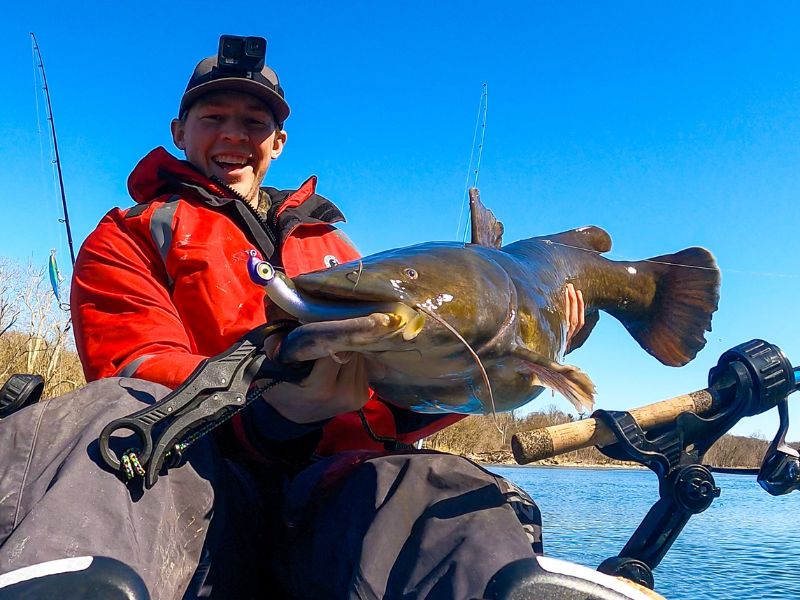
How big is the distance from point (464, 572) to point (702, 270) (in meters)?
2.27

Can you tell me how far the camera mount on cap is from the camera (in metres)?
2.71

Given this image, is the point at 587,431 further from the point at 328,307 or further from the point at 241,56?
the point at 241,56

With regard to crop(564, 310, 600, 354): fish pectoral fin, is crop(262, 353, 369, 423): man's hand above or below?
below

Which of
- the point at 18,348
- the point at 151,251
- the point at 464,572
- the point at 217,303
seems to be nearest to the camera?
the point at 464,572

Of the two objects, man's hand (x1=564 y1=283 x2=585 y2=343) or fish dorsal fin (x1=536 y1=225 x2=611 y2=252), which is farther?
fish dorsal fin (x1=536 y1=225 x2=611 y2=252)

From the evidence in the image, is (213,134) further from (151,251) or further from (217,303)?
(217,303)

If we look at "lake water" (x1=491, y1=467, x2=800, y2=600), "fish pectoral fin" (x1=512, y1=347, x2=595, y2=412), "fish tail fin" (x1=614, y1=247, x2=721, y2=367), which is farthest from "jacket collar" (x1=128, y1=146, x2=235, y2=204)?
"lake water" (x1=491, y1=467, x2=800, y2=600)

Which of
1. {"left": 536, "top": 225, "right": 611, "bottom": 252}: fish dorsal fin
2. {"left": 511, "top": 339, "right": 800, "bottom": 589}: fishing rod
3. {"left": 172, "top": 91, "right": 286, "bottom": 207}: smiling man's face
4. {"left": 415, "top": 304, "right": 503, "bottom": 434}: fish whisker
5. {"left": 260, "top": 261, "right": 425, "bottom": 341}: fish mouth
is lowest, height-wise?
{"left": 511, "top": 339, "right": 800, "bottom": 589}: fishing rod

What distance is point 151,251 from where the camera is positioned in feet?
7.93

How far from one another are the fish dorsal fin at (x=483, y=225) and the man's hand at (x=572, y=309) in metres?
0.35

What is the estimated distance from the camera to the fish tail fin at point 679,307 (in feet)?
10.2

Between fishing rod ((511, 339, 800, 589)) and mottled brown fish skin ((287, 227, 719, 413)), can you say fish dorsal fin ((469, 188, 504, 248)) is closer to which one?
mottled brown fish skin ((287, 227, 719, 413))

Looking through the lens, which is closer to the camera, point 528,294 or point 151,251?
point 528,294

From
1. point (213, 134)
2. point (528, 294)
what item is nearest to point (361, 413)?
point (528, 294)
